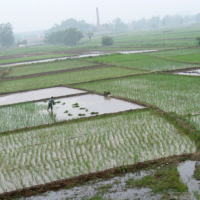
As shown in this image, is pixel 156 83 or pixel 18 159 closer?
pixel 18 159

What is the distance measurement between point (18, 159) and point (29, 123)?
2.77 metres

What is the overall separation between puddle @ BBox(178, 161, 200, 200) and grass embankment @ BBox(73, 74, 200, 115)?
3502 mm

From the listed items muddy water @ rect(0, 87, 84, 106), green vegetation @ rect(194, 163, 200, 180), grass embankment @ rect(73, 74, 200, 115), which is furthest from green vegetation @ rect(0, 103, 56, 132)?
green vegetation @ rect(194, 163, 200, 180)

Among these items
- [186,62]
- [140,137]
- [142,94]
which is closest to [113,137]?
[140,137]

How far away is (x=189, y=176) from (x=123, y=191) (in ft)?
4.13

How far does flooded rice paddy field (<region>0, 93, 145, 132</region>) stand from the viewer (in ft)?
30.7

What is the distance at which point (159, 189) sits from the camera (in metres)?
4.71

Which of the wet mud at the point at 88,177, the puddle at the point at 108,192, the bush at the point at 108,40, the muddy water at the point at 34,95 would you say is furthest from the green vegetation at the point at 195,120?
the bush at the point at 108,40

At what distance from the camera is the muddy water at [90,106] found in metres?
9.98

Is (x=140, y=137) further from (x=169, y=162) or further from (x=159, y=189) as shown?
(x=159, y=189)

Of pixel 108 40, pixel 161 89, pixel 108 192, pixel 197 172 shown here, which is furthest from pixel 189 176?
pixel 108 40

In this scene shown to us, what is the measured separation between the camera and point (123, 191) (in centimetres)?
479

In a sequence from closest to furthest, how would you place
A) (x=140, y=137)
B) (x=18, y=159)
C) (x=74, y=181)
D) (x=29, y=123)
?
(x=74, y=181) → (x=18, y=159) → (x=140, y=137) → (x=29, y=123)

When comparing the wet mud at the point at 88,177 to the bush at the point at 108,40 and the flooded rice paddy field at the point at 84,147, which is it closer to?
the flooded rice paddy field at the point at 84,147
